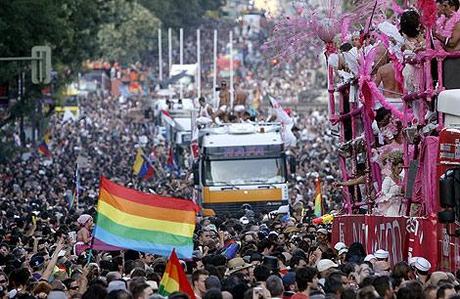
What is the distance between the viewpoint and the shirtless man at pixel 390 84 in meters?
Result: 20.2

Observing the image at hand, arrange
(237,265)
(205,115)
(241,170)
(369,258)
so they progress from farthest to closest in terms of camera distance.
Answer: (205,115)
(241,170)
(237,265)
(369,258)

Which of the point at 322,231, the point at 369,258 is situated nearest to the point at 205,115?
the point at 322,231

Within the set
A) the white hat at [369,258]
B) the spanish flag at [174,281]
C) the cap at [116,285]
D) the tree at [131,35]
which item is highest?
the spanish flag at [174,281]

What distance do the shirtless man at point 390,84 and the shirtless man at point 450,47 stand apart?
2.33 meters

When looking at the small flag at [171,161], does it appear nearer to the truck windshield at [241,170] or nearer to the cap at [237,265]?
the truck windshield at [241,170]

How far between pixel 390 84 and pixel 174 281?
5866 millimetres

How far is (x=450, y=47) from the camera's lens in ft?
57.6

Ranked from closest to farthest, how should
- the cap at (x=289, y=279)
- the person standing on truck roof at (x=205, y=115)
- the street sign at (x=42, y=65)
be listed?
the cap at (x=289, y=279) → the street sign at (x=42, y=65) → the person standing on truck roof at (x=205, y=115)

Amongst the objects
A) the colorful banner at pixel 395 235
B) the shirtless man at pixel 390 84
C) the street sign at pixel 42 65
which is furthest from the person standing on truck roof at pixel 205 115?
the shirtless man at pixel 390 84

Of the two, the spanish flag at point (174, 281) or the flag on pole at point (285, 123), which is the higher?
the spanish flag at point (174, 281)

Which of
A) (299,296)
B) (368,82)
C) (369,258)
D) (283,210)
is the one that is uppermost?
(368,82)

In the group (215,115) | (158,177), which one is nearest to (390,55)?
(215,115)

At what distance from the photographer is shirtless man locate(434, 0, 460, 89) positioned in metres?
17.5

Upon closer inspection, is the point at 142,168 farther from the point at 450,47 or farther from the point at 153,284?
the point at 153,284
